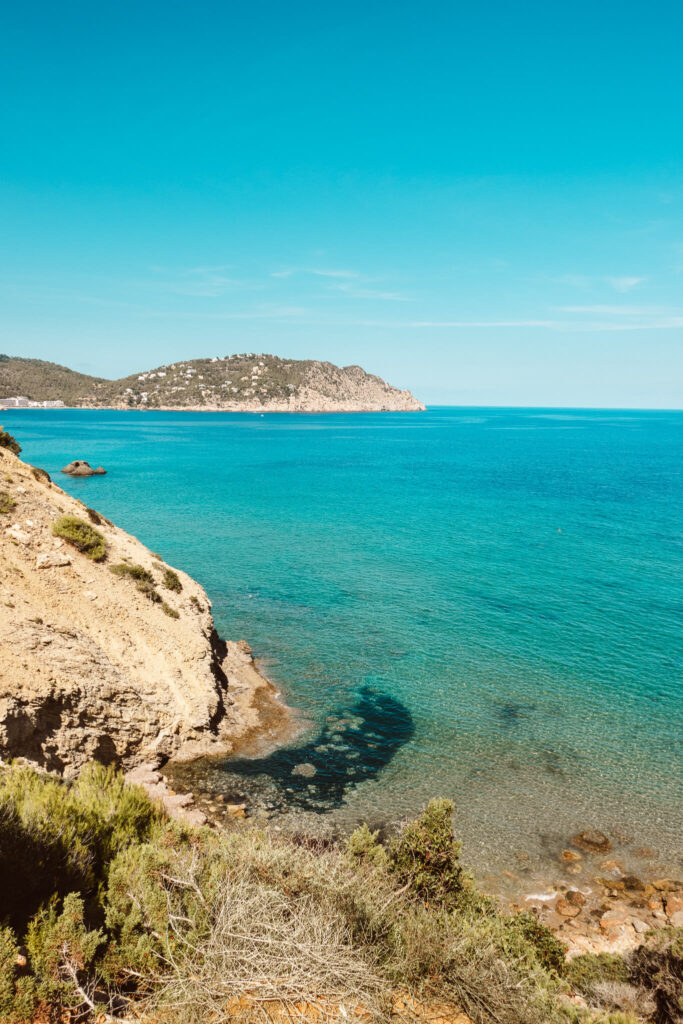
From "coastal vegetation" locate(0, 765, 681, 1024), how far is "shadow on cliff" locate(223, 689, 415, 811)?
763 cm

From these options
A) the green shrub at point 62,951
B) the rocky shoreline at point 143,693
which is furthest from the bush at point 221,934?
the rocky shoreline at point 143,693

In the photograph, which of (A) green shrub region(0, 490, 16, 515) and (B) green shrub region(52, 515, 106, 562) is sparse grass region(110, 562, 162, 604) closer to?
(B) green shrub region(52, 515, 106, 562)

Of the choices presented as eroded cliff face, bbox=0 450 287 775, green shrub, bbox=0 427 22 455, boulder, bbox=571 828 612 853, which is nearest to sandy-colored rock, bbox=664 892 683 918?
boulder, bbox=571 828 612 853

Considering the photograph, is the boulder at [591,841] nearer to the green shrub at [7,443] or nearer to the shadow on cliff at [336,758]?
the shadow on cliff at [336,758]

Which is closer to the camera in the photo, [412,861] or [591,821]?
[412,861]

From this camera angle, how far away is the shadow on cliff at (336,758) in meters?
19.1

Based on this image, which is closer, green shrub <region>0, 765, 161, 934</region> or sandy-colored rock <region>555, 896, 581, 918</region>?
green shrub <region>0, 765, 161, 934</region>

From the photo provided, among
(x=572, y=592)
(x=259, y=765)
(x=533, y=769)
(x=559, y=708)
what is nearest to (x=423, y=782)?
(x=533, y=769)

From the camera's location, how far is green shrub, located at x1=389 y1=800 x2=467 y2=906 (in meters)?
12.4

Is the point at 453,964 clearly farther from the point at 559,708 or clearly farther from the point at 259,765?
the point at 559,708

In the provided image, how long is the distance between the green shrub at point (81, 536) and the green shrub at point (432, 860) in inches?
749

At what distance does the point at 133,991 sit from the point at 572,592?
36618mm

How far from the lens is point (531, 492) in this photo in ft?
266

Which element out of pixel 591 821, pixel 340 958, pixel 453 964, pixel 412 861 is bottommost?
pixel 591 821
